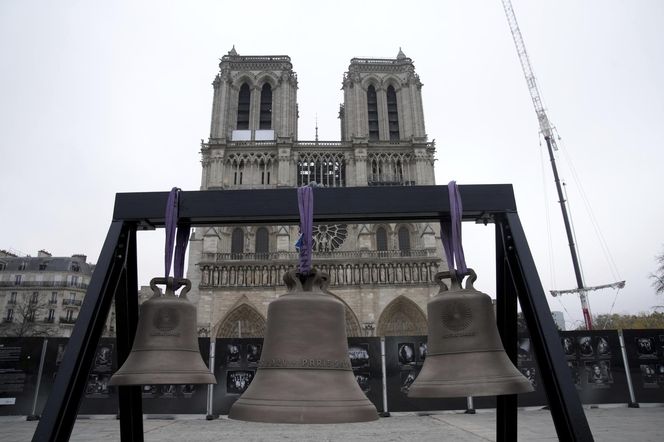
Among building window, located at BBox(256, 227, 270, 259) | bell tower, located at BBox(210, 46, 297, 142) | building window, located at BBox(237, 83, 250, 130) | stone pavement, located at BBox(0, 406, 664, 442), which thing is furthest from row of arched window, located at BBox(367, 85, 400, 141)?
stone pavement, located at BBox(0, 406, 664, 442)

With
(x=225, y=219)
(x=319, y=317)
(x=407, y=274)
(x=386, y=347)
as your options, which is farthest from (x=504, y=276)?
(x=407, y=274)

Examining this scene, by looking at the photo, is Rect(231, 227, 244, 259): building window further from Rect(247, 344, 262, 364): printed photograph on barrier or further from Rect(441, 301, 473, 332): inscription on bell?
Rect(441, 301, 473, 332): inscription on bell

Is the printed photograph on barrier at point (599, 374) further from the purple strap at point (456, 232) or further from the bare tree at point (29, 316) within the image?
the bare tree at point (29, 316)

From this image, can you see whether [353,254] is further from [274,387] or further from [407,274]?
[274,387]

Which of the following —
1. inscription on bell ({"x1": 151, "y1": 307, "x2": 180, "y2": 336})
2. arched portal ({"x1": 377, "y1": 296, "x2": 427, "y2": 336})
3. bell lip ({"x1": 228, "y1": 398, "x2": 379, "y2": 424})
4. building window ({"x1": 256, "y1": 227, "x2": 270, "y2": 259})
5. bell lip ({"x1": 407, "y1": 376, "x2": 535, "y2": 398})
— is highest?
building window ({"x1": 256, "y1": 227, "x2": 270, "y2": 259})

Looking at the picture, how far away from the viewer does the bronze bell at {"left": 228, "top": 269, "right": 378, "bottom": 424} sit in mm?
2010

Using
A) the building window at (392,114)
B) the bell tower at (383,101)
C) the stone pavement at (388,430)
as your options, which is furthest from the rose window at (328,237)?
the stone pavement at (388,430)

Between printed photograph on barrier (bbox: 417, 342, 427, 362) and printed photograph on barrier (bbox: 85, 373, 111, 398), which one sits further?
printed photograph on barrier (bbox: 417, 342, 427, 362)

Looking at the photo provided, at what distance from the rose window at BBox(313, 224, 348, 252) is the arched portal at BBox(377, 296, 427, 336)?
5.66m

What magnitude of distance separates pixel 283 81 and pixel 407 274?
58.0ft

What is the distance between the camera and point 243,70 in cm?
3616

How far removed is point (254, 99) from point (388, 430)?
3132 cm

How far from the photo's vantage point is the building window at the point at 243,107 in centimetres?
3522

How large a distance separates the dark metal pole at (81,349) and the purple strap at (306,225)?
1.03 m
